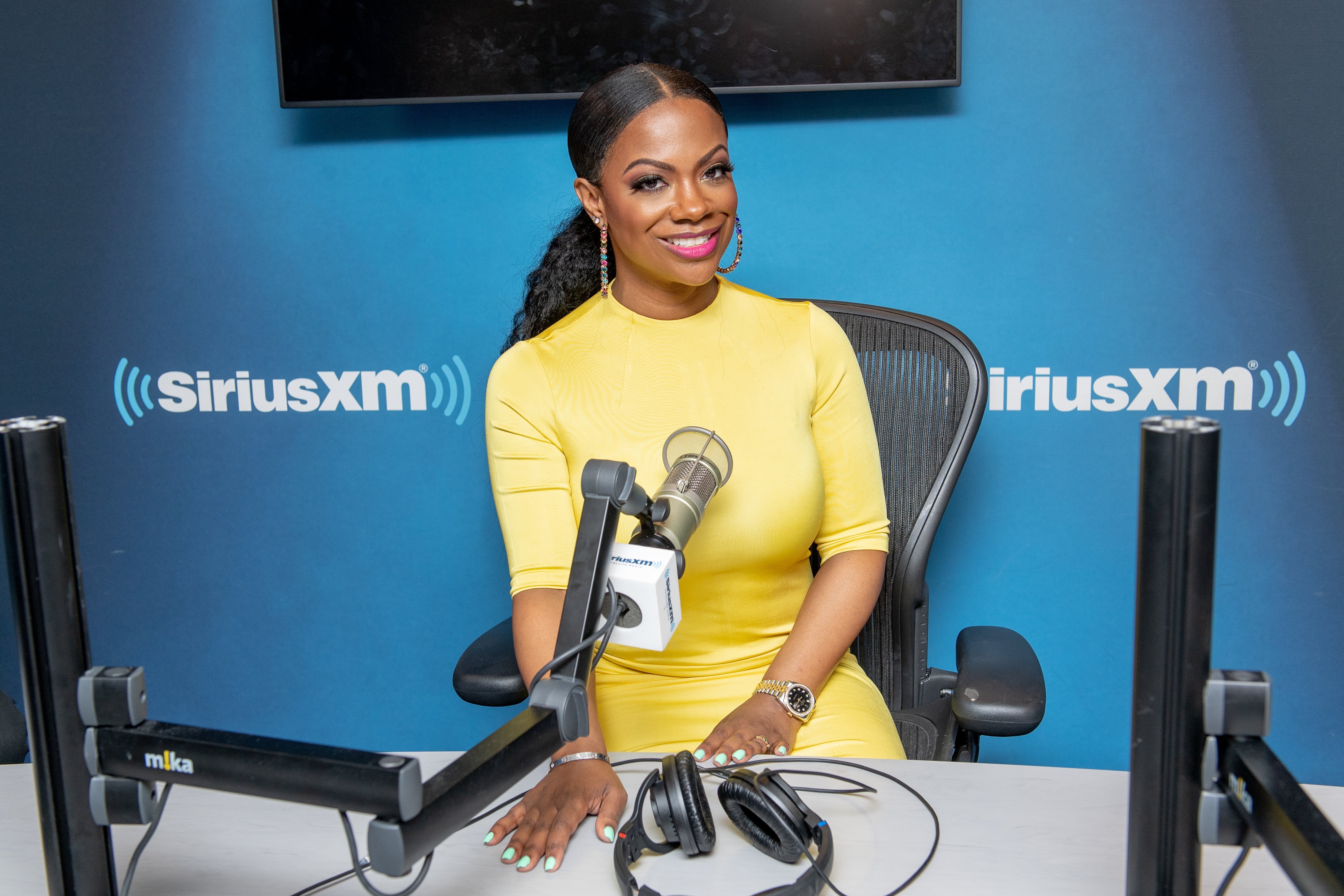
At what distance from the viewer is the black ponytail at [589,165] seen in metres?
1.47

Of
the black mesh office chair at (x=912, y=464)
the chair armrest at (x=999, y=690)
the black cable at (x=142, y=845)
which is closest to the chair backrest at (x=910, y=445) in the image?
the black mesh office chair at (x=912, y=464)

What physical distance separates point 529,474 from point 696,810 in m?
0.65

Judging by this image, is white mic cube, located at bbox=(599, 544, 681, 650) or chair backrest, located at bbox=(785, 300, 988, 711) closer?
white mic cube, located at bbox=(599, 544, 681, 650)

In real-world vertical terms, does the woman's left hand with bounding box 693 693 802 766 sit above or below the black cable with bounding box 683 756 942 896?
below

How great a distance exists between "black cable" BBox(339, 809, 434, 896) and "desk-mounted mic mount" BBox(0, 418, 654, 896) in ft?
0.14

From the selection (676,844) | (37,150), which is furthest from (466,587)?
(676,844)

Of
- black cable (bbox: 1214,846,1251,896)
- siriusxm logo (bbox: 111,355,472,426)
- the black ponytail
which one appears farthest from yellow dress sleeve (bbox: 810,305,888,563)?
siriusxm logo (bbox: 111,355,472,426)

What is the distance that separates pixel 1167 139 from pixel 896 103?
0.50m

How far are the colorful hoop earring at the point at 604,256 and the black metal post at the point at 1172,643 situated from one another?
1.00m

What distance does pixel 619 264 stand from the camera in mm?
1588

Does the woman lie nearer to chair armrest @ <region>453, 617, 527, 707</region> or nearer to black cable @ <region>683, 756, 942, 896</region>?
chair armrest @ <region>453, 617, 527, 707</region>

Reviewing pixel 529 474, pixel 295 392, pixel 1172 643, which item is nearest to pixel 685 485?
pixel 1172 643

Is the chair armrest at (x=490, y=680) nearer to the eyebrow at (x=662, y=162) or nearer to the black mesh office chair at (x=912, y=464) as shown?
the black mesh office chair at (x=912, y=464)

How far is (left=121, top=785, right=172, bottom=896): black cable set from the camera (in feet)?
2.69
